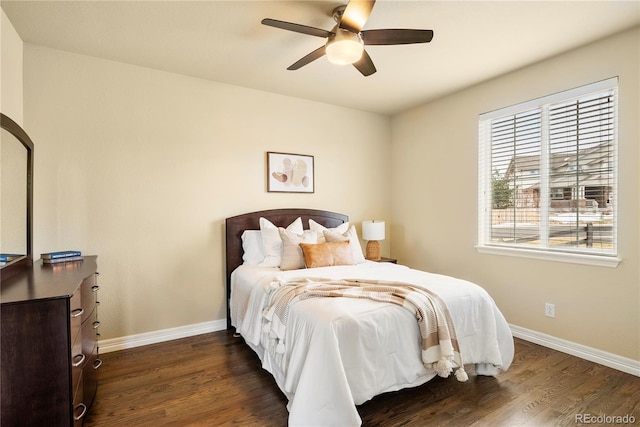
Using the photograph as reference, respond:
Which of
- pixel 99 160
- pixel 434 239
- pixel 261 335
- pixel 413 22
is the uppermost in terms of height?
pixel 413 22

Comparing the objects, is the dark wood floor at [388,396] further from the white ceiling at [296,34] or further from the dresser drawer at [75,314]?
the white ceiling at [296,34]

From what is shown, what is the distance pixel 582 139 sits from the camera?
9.12 feet

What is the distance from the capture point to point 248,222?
11.6ft

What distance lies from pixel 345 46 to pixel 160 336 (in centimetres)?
307

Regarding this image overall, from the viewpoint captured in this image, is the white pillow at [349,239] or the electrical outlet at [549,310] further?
the white pillow at [349,239]

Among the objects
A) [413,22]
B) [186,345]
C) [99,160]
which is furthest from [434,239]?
[99,160]

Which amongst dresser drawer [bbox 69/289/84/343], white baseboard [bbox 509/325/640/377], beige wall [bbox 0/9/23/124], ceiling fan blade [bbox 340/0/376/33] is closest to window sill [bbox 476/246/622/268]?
white baseboard [bbox 509/325/640/377]

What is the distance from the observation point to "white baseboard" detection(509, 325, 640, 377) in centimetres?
246

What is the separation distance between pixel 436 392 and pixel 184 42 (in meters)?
3.28

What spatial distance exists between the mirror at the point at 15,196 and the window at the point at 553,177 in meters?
4.10

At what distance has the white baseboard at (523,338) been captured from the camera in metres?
2.52

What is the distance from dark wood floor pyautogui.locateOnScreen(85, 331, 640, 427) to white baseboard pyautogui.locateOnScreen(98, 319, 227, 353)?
20 centimetres

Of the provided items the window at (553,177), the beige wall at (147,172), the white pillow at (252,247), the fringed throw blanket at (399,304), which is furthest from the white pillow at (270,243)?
the window at (553,177)

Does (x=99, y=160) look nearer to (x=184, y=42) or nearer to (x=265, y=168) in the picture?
(x=184, y=42)
